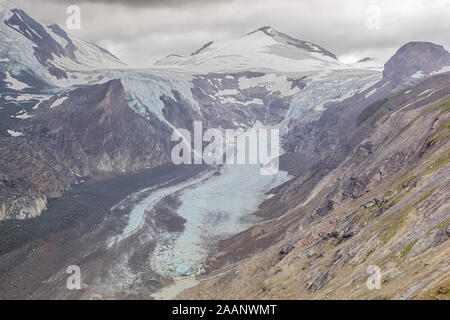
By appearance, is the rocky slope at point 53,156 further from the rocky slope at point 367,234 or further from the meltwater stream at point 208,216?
the rocky slope at point 367,234

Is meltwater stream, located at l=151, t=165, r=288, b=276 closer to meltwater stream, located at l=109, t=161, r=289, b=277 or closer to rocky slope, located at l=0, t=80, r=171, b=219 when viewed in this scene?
meltwater stream, located at l=109, t=161, r=289, b=277

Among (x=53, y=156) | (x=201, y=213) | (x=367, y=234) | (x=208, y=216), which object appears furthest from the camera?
(x=53, y=156)

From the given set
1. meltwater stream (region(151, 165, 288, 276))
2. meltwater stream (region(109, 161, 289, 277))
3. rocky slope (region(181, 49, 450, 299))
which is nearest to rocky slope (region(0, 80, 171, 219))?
meltwater stream (region(109, 161, 289, 277))

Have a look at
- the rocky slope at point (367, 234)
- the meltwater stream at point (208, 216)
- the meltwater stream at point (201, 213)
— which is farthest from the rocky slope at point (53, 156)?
the rocky slope at point (367, 234)

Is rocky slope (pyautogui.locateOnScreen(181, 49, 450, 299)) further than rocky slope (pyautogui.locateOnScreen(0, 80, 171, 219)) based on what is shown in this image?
No

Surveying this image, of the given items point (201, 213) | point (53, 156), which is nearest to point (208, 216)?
point (201, 213)

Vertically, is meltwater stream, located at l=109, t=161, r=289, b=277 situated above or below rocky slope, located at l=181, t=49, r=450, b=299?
below

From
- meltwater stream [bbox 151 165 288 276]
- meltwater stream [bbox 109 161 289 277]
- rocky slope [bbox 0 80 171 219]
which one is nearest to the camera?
meltwater stream [bbox 151 165 288 276]

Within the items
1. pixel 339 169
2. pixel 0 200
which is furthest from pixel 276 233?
pixel 0 200

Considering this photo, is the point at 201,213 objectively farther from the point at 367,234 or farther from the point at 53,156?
the point at 367,234

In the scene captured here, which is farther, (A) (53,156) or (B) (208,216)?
(A) (53,156)
